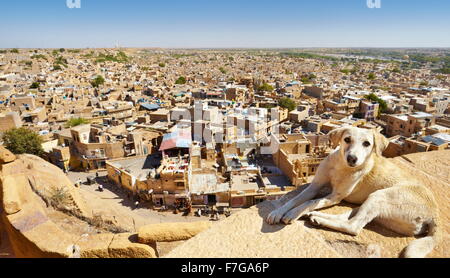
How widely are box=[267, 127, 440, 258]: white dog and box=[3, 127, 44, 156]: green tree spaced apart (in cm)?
2096

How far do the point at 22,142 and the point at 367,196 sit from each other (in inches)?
852

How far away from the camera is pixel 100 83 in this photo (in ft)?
151

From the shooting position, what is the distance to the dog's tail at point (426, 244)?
2125 mm

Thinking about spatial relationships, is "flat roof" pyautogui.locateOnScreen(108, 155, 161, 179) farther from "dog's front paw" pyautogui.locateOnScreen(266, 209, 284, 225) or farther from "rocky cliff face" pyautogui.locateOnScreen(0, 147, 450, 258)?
"dog's front paw" pyautogui.locateOnScreen(266, 209, 284, 225)

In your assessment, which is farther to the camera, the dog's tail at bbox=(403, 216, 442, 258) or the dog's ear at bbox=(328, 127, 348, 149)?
the dog's ear at bbox=(328, 127, 348, 149)

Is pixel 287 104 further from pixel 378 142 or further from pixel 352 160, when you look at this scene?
pixel 352 160

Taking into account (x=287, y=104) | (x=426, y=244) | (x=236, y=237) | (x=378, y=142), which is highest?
(x=378, y=142)

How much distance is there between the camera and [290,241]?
7.87 feet

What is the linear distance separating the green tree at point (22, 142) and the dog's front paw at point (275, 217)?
68.1 ft

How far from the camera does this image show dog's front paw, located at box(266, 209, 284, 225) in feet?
8.48

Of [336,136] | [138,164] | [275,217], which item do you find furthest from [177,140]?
[275,217]

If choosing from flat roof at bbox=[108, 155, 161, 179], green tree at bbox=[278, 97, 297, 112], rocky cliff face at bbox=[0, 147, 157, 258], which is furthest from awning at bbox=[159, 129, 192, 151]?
green tree at bbox=[278, 97, 297, 112]

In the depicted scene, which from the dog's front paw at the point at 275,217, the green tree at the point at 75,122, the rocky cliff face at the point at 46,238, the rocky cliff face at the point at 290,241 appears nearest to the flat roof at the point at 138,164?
the green tree at the point at 75,122
